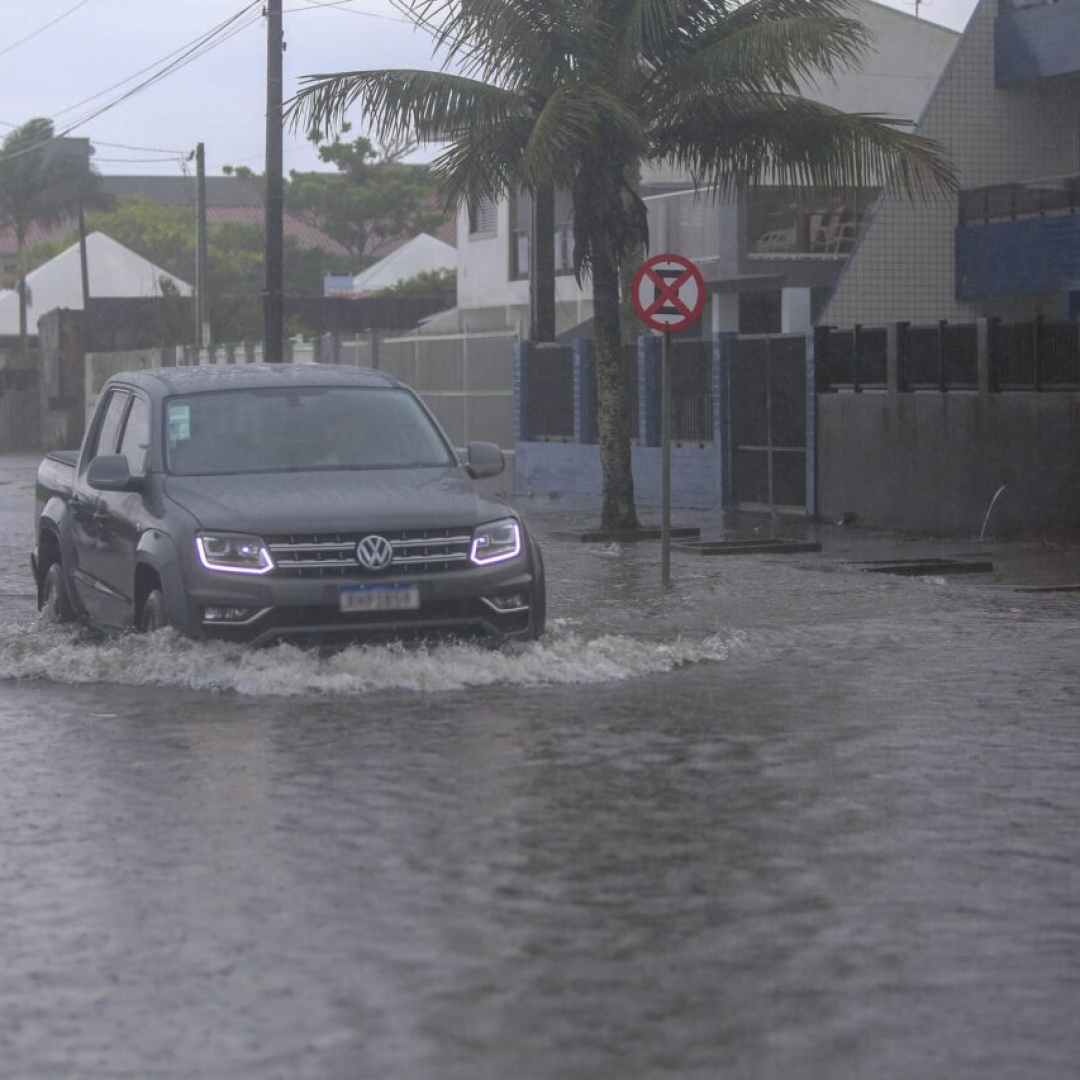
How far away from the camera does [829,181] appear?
→ 21922 mm

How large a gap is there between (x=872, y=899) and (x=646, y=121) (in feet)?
53.6

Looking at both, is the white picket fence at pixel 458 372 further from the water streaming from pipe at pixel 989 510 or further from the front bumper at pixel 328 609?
the front bumper at pixel 328 609

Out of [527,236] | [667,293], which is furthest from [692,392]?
[527,236]

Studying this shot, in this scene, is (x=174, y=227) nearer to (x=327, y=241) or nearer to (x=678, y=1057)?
(x=327, y=241)

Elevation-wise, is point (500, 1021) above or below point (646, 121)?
below

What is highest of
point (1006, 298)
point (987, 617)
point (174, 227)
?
point (174, 227)

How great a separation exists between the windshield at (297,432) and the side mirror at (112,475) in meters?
0.24

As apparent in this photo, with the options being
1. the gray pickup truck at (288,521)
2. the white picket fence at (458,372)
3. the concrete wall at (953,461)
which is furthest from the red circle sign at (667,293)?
the white picket fence at (458,372)

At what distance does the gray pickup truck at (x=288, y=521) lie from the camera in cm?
1095

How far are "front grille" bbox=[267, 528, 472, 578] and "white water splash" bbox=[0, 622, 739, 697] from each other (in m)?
0.41

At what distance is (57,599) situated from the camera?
527 inches

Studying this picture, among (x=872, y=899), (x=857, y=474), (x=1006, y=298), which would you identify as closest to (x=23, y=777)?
(x=872, y=899)

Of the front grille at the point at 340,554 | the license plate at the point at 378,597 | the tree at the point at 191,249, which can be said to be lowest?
the license plate at the point at 378,597

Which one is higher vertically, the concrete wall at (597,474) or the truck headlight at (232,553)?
the truck headlight at (232,553)
